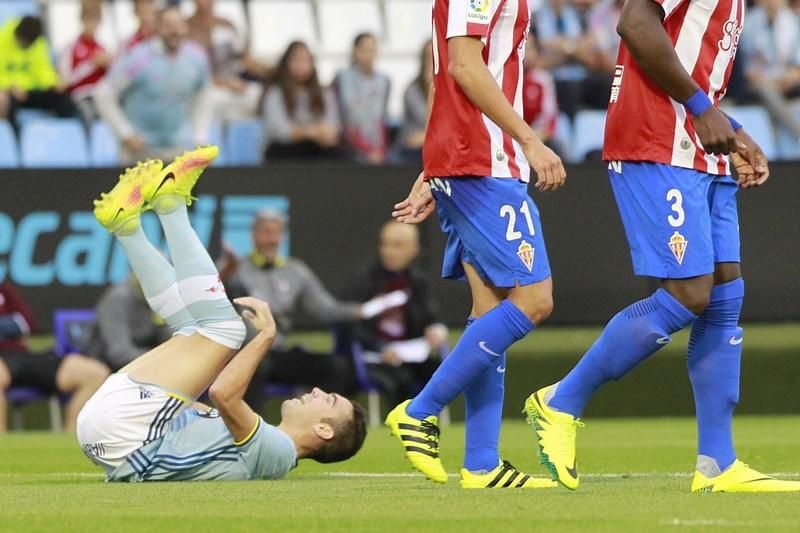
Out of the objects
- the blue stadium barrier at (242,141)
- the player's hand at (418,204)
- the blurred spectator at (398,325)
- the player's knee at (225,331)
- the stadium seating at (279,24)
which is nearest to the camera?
the player's hand at (418,204)

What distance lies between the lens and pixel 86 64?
1584 centimetres

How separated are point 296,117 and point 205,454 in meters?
7.89

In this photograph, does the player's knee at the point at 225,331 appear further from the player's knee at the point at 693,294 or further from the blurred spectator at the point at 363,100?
the blurred spectator at the point at 363,100

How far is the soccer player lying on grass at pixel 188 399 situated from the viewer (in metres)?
7.76

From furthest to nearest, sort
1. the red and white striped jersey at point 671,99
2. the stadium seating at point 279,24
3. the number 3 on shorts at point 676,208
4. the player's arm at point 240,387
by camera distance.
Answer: the stadium seating at point 279,24, the player's arm at point 240,387, the red and white striped jersey at point 671,99, the number 3 on shorts at point 676,208

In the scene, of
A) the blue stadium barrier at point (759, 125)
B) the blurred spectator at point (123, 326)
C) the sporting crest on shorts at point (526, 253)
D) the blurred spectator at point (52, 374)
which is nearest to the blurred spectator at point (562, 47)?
the blue stadium barrier at point (759, 125)

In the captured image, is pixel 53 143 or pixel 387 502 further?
pixel 53 143

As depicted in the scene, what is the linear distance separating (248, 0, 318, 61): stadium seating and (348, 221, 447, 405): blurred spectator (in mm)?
6024

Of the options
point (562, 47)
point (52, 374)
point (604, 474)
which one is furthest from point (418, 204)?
point (562, 47)

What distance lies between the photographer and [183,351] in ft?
26.2

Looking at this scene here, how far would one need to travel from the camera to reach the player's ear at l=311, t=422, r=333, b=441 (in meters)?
8.03

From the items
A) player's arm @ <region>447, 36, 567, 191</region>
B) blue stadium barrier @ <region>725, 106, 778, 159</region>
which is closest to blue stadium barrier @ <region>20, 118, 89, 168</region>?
blue stadium barrier @ <region>725, 106, 778, 159</region>

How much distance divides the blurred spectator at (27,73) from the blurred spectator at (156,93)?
0.64m

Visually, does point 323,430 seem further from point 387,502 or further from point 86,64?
point 86,64
